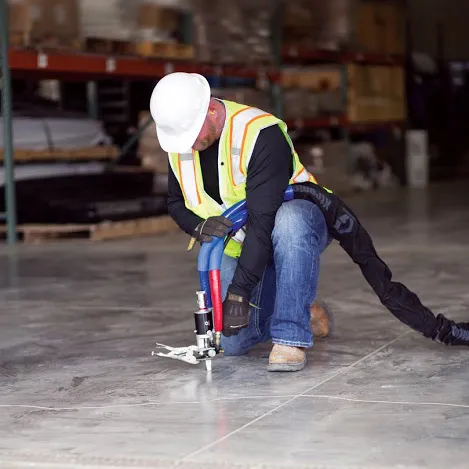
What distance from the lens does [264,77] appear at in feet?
42.9

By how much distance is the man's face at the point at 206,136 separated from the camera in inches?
175

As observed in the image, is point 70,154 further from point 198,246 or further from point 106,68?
point 198,246

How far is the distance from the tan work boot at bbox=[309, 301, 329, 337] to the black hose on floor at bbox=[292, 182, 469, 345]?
463 mm

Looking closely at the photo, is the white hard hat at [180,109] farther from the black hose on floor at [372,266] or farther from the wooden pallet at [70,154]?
the wooden pallet at [70,154]

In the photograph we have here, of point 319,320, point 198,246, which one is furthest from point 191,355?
point 198,246

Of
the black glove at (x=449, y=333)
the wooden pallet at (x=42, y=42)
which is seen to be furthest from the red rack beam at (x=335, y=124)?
the black glove at (x=449, y=333)

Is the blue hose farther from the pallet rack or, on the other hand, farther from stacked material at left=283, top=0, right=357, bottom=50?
stacked material at left=283, top=0, right=357, bottom=50

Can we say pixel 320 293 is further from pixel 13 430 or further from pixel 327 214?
pixel 13 430

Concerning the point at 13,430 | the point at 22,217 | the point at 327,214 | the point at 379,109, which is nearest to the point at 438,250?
the point at 22,217

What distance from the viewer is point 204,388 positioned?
14.5 feet

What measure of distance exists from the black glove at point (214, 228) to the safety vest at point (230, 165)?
16 cm

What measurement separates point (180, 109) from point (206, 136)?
0.19 metres

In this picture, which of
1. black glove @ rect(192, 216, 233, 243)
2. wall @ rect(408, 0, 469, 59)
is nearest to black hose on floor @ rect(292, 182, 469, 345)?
black glove @ rect(192, 216, 233, 243)

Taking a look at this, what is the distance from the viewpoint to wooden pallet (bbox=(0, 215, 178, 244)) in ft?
32.7
